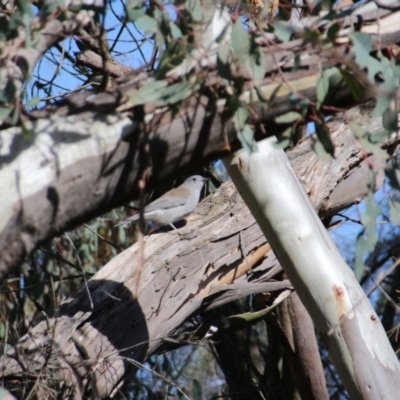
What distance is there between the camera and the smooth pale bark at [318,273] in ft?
9.30

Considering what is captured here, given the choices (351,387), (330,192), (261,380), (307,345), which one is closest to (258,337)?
(261,380)

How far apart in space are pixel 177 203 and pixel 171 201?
161 mm

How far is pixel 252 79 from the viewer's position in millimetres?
1930

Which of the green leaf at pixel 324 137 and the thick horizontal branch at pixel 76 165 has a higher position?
the thick horizontal branch at pixel 76 165

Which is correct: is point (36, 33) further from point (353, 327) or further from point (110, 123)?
point (353, 327)

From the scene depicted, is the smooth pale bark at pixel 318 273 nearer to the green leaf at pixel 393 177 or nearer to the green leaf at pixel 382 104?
the green leaf at pixel 393 177

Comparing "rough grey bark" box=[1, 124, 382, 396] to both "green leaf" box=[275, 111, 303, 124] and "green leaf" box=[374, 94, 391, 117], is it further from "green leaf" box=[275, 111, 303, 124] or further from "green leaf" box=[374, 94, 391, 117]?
"green leaf" box=[374, 94, 391, 117]

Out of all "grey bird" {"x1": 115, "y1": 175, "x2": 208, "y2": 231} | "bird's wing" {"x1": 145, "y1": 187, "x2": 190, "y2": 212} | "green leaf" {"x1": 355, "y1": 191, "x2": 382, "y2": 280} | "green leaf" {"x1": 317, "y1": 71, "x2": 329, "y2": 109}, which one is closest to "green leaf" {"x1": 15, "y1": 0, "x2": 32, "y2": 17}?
"green leaf" {"x1": 317, "y1": 71, "x2": 329, "y2": 109}

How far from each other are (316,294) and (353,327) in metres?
0.19

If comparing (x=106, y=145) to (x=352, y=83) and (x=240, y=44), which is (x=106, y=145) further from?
(x=352, y=83)

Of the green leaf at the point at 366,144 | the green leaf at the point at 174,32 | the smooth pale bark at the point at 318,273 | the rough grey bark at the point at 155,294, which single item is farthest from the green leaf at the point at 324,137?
the rough grey bark at the point at 155,294

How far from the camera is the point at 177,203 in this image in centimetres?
539

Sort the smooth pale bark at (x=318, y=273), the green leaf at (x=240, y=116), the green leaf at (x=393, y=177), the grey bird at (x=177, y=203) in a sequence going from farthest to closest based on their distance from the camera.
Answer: the grey bird at (x=177, y=203), the smooth pale bark at (x=318, y=273), the green leaf at (x=393, y=177), the green leaf at (x=240, y=116)

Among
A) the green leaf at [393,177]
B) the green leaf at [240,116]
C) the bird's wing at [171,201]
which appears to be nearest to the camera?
the green leaf at [240,116]
